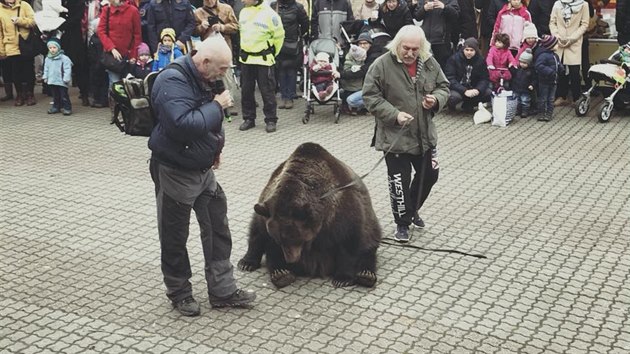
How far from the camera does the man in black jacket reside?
12289 mm

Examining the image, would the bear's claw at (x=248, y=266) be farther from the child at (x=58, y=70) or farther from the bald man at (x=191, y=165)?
the child at (x=58, y=70)

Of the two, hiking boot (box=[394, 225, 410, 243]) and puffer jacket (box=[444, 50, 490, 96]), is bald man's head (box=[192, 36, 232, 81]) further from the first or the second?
puffer jacket (box=[444, 50, 490, 96])

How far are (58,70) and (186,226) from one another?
8165 mm

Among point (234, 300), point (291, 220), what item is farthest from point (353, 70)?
point (234, 300)

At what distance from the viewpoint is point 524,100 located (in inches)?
490

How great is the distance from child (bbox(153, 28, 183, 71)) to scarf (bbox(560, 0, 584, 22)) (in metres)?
6.11

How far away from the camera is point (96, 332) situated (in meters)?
5.51

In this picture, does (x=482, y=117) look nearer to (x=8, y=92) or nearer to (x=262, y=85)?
(x=262, y=85)

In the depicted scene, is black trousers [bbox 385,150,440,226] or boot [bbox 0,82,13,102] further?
boot [bbox 0,82,13,102]

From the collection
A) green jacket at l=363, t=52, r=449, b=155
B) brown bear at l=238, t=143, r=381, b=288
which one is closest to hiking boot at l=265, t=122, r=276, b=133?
green jacket at l=363, t=52, r=449, b=155

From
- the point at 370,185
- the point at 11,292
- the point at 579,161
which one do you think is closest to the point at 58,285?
the point at 11,292

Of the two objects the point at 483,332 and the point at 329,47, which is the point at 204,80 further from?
the point at 329,47

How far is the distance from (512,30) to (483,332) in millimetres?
8049

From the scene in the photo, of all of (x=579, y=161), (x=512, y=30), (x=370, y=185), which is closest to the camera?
(x=370, y=185)
